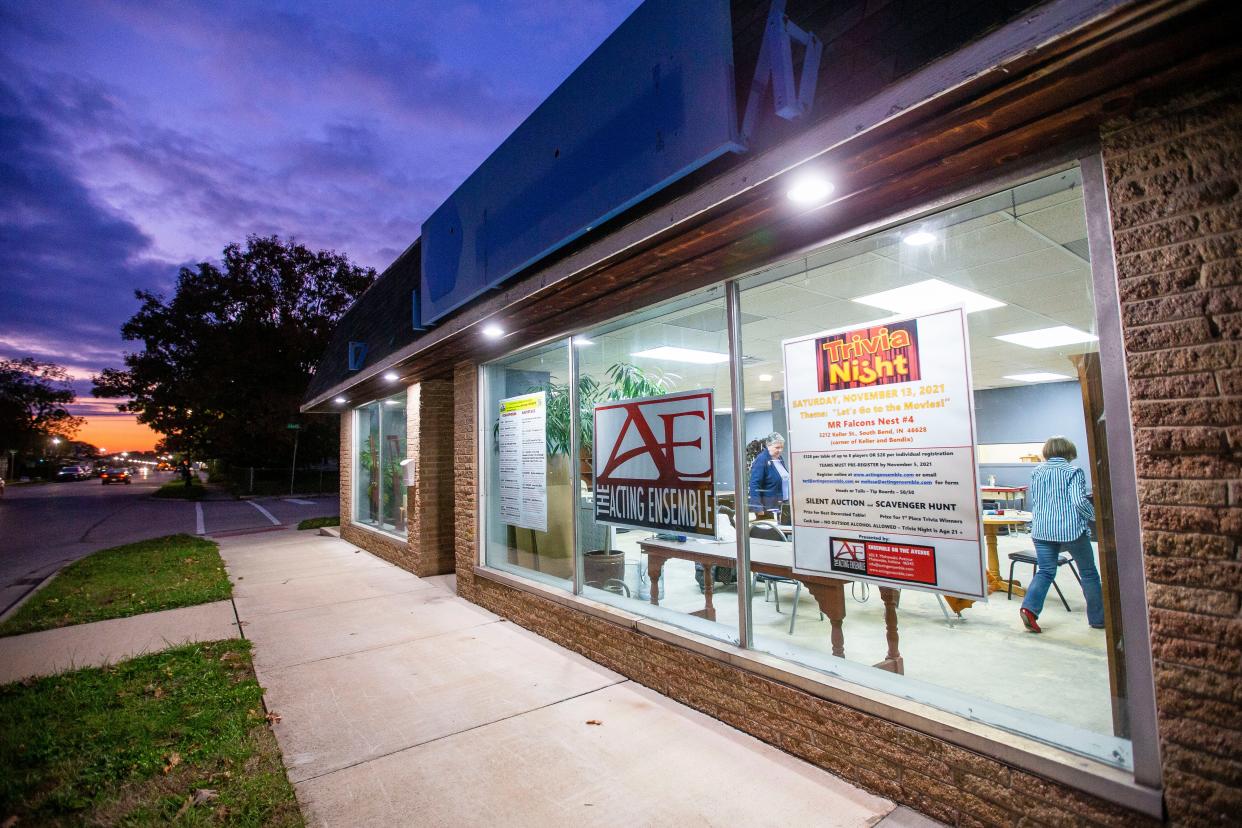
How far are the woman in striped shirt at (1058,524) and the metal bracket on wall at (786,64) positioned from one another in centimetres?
248

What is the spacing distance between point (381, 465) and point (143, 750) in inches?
288

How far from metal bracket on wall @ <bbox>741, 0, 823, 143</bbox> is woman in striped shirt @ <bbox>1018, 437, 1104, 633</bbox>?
2.48m

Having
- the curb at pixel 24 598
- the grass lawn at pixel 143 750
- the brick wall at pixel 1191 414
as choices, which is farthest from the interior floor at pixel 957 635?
the curb at pixel 24 598

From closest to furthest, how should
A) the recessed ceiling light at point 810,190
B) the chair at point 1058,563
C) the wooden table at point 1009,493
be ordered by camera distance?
the recessed ceiling light at point 810,190 → the chair at point 1058,563 → the wooden table at point 1009,493

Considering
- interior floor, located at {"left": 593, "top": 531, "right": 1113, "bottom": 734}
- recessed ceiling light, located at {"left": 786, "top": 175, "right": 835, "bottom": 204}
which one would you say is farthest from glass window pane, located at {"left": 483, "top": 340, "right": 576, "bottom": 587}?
recessed ceiling light, located at {"left": 786, "top": 175, "right": 835, "bottom": 204}

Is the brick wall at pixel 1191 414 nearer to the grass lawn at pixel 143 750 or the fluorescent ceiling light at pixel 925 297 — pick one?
the fluorescent ceiling light at pixel 925 297

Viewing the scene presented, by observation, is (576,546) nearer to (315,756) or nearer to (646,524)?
(646,524)

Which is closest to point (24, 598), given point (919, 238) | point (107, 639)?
point (107, 639)

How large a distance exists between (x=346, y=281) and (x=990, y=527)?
128ft

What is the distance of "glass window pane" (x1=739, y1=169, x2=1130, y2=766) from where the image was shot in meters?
2.63

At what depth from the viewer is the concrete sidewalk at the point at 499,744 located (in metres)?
2.80

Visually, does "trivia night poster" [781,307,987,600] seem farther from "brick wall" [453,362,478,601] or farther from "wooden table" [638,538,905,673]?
"brick wall" [453,362,478,601]

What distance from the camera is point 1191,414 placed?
1.99 meters

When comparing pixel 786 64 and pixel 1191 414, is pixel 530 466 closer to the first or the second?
pixel 786 64
